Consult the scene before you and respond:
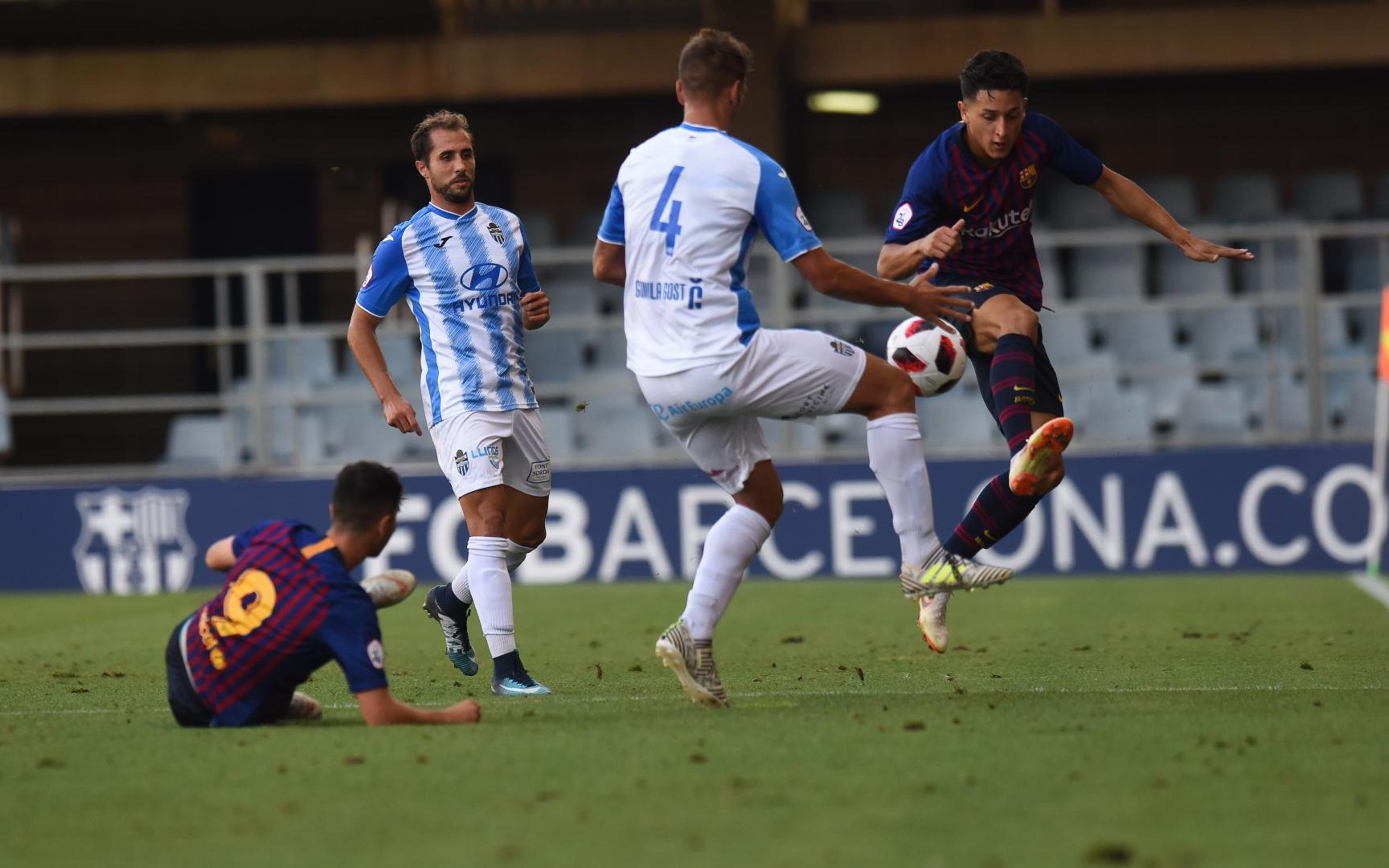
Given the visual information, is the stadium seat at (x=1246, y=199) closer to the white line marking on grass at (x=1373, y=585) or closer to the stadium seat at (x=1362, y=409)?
the stadium seat at (x=1362, y=409)

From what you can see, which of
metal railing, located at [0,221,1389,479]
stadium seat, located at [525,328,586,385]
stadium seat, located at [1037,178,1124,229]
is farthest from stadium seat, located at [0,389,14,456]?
stadium seat, located at [1037,178,1124,229]

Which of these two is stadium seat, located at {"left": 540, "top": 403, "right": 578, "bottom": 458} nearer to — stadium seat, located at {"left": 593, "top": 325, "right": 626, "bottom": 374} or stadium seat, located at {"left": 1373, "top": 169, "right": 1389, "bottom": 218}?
stadium seat, located at {"left": 593, "top": 325, "right": 626, "bottom": 374}

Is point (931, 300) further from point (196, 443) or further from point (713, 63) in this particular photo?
point (196, 443)

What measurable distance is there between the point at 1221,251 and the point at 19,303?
12785 mm

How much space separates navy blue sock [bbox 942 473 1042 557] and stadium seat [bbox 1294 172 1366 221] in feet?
33.2

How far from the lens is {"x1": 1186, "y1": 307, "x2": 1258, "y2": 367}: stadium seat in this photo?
14016 mm

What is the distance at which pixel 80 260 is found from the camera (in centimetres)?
1697

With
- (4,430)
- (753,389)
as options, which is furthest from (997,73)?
(4,430)

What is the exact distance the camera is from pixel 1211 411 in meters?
13.4

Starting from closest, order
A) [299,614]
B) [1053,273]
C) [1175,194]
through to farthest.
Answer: [299,614] → [1053,273] → [1175,194]

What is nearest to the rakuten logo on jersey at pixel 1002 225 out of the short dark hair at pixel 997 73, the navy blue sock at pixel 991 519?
the short dark hair at pixel 997 73

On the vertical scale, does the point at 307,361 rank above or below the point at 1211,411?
above

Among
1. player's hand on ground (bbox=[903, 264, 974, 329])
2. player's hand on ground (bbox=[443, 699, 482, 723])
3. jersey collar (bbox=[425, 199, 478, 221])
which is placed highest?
jersey collar (bbox=[425, 199, 478, 221])

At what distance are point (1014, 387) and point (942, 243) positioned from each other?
0.86m
